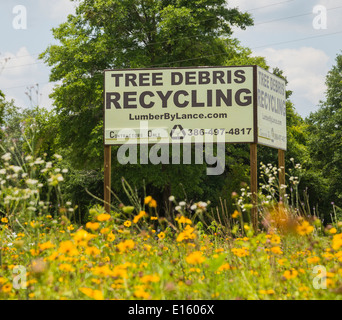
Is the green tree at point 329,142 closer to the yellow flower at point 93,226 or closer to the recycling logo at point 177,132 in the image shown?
the recycling logo at point 177,132

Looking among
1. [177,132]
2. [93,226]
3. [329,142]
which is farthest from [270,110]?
[329,142]

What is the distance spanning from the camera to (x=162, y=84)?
1091 centimetres

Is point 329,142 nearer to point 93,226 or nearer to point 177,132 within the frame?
point 177,132

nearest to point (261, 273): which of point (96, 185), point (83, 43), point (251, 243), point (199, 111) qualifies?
point (251, 243)

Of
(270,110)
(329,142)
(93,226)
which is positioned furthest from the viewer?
(329,142)

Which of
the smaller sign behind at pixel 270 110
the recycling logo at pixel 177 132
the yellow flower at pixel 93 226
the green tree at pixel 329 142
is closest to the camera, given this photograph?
the yellow flower at pixel 93 226

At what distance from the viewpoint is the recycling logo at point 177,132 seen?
10727 millimetres

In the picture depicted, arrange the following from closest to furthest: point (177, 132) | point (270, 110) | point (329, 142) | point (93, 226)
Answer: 1. point (93, 226)
2. point (177, 132)
3. point (270, 110)
4. point (329, 142)

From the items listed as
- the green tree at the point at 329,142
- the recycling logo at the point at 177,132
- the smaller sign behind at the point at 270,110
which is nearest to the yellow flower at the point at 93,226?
the recycling logo at the point at 177,132

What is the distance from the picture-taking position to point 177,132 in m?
10.8

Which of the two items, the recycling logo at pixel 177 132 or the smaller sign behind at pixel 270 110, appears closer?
→ the recycling logo at pixel 177 132
